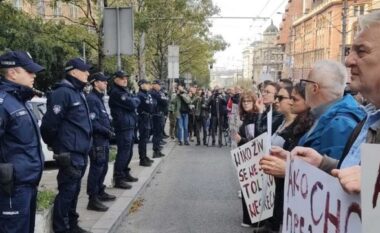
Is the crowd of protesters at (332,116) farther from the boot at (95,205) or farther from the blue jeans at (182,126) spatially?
the blue jeans at (182,126)

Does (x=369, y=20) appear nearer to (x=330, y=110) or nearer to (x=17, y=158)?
(x=330, y=110)

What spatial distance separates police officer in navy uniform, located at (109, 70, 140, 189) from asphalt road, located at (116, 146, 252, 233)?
59 centimetres

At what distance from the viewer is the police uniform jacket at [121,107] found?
Result: 8406 millimetres

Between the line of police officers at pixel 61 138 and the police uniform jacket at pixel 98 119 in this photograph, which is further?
the police uniform jacket at pixel 98 119

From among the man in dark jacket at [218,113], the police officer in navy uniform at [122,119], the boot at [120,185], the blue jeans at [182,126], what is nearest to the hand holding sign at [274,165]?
the police officer in navy uniform at [122,119]

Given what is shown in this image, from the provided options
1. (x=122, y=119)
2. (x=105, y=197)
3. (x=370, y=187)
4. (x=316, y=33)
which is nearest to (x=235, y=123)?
(x=122, y=119)

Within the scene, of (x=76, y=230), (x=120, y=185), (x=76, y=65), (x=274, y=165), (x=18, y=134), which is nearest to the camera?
(x=274, y=165)

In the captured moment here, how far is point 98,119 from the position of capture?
6.89 m

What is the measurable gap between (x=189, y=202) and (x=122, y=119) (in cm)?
178

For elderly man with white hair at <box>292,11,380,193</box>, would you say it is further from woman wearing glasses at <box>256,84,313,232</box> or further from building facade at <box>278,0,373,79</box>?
building facade at <box>278,0,373,79</box>

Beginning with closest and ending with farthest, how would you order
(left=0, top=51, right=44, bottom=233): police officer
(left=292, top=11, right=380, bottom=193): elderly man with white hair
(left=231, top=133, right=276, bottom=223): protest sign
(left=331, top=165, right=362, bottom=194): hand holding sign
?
(left=331, top=165, right=362, bottom=194): hand holding sign
(left=292, top=11, right=380, bottom=193): elderly man with white hair
(left=0, top=51, right=44, bottom=233): police officer
(left=231, top=133, right=276, bottom=223): protest sign

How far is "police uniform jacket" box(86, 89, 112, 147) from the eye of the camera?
6.82 m

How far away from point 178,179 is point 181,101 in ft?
21.7

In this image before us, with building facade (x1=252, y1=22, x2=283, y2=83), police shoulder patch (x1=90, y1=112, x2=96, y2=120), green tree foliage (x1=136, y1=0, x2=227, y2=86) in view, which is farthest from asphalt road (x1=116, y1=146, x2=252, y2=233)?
building facade (x1=252, y1=22, x2=283, y2=83)
